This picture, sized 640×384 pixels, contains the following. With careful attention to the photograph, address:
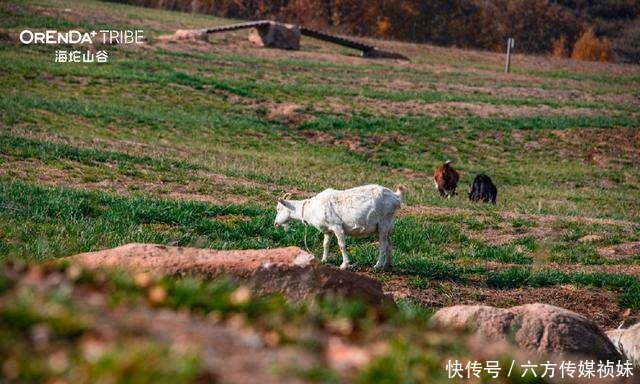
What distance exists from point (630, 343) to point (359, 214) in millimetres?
3933

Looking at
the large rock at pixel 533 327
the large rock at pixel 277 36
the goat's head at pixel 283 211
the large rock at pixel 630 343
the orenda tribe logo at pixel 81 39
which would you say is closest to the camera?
the large rock at pixel 533 327

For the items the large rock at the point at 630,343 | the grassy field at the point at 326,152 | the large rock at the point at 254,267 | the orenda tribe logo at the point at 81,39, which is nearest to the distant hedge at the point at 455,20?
the grassy field at the point at 326,152

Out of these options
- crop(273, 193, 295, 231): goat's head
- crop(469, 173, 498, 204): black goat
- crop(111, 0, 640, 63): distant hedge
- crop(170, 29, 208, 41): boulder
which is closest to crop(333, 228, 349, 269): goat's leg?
crop(273, 193, 295, 231): goat's head

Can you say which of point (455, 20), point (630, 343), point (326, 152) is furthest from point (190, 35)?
point (630, 343)

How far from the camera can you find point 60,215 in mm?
13867

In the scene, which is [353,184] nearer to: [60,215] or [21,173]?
[21,173]

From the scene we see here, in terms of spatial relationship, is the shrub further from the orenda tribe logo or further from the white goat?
the white goat

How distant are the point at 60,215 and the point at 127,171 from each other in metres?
5.40

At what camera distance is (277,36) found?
49.3 meters

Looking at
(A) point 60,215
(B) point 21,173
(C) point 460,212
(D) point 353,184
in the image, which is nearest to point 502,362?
(A) point 60,215

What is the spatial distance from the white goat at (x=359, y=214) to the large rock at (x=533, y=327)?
3.77 meters

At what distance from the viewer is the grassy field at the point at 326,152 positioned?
44.0 ft

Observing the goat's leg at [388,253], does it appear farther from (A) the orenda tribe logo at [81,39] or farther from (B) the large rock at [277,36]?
(B) the large rock at [277,36]

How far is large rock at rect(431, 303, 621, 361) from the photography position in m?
8.55
